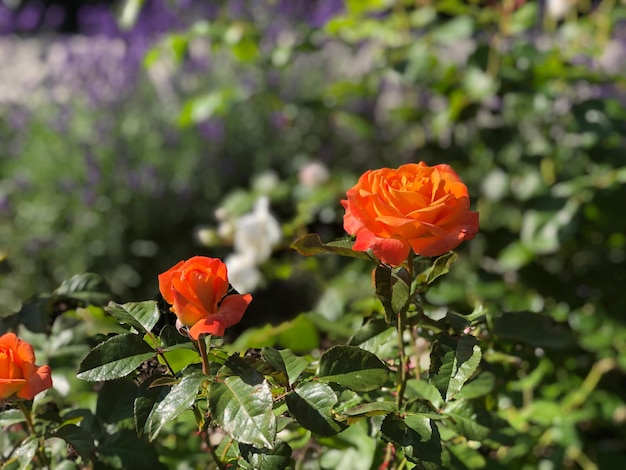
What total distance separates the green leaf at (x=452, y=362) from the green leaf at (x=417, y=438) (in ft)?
0.13

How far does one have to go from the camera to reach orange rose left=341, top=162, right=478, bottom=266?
0.59m

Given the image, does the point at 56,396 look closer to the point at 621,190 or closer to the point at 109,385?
the point at 109,385

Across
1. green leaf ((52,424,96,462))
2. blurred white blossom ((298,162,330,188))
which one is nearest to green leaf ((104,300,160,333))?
green leaf ((52,424,96,462))

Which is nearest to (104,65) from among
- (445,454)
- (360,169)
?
(360,169)

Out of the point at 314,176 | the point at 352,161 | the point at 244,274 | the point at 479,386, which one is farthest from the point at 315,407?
the point at 352,161

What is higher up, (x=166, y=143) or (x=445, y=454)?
(x=445, y=454)

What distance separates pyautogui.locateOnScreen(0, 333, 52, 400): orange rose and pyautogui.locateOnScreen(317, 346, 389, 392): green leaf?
235 mm

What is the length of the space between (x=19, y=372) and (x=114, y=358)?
0.08 meters

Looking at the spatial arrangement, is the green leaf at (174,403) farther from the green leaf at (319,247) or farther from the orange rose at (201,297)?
the green leaf at (319,247)

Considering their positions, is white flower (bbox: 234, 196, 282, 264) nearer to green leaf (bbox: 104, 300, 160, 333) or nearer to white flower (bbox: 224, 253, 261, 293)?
white flower (bbox: 224, 253, 261, 293)

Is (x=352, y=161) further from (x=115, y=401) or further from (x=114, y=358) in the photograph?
(x=114, y=358)

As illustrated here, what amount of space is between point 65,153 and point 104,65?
0.61m

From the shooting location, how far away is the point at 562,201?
1662mm

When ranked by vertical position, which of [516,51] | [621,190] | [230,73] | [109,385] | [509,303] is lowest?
[230,73]
